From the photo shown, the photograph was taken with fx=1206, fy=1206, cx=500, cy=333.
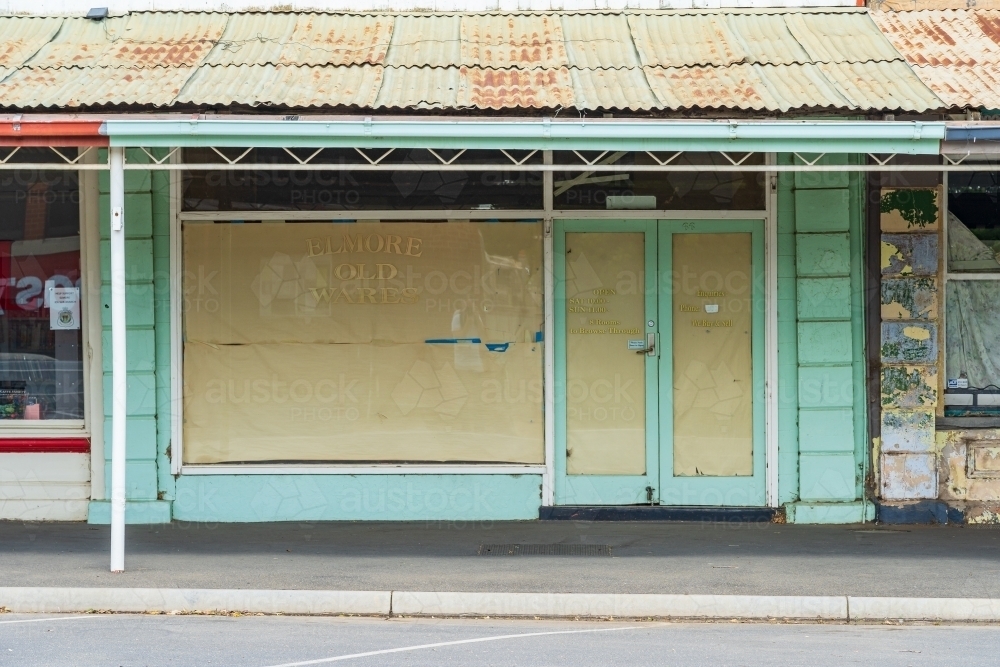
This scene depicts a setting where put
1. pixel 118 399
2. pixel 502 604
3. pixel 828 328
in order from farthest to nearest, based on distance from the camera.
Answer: pixel 828 328 < pixel 118 399 < pixel 502 604

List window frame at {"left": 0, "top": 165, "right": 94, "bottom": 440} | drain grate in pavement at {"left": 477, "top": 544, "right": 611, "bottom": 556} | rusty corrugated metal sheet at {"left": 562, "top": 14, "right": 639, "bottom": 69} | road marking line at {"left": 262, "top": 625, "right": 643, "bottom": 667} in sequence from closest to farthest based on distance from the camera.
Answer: road marking line at {"left": 262, "top": 625, "right": 643, "bottom": 667} → drain grate in pavement at {"left": 477, "top": 544, "right": 611, "bottom": 556} → rusty corrugated metal sheet at {"left": 562, "top": 14, "right": 639, "bottom": 69} → window frame at {"left": 0, "top": 165, "right": 94, "bottom": 440}

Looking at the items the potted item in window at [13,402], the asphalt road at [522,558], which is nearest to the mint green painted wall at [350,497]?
the asphalt road at [522,558]

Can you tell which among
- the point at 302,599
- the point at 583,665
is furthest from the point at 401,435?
the point at 583,665

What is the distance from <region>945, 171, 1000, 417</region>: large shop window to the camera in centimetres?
1005

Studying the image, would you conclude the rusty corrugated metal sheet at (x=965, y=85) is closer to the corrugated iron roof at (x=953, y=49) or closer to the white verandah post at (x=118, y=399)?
the corrugated iron roof at (x=953, y=49)

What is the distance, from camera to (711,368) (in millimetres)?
9961

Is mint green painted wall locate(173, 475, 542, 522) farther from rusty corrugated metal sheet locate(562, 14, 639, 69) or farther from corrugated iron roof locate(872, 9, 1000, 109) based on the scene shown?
corrugated iron roof locate(872, 9, 1000, 109)

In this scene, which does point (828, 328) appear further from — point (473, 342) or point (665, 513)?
point (473, 342)

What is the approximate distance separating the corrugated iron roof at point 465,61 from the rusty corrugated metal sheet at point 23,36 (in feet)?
0.06

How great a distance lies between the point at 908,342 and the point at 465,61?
4201mm

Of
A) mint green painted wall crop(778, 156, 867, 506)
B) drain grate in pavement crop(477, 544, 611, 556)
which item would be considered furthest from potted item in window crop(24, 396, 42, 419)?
mint green painted wall crop(778, 156, 867, 506)

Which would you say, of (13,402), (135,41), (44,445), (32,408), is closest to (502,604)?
(44,445)

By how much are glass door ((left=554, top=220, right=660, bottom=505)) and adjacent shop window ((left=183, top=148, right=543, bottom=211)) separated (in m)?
0.68

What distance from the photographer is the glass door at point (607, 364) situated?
994 centimetres
